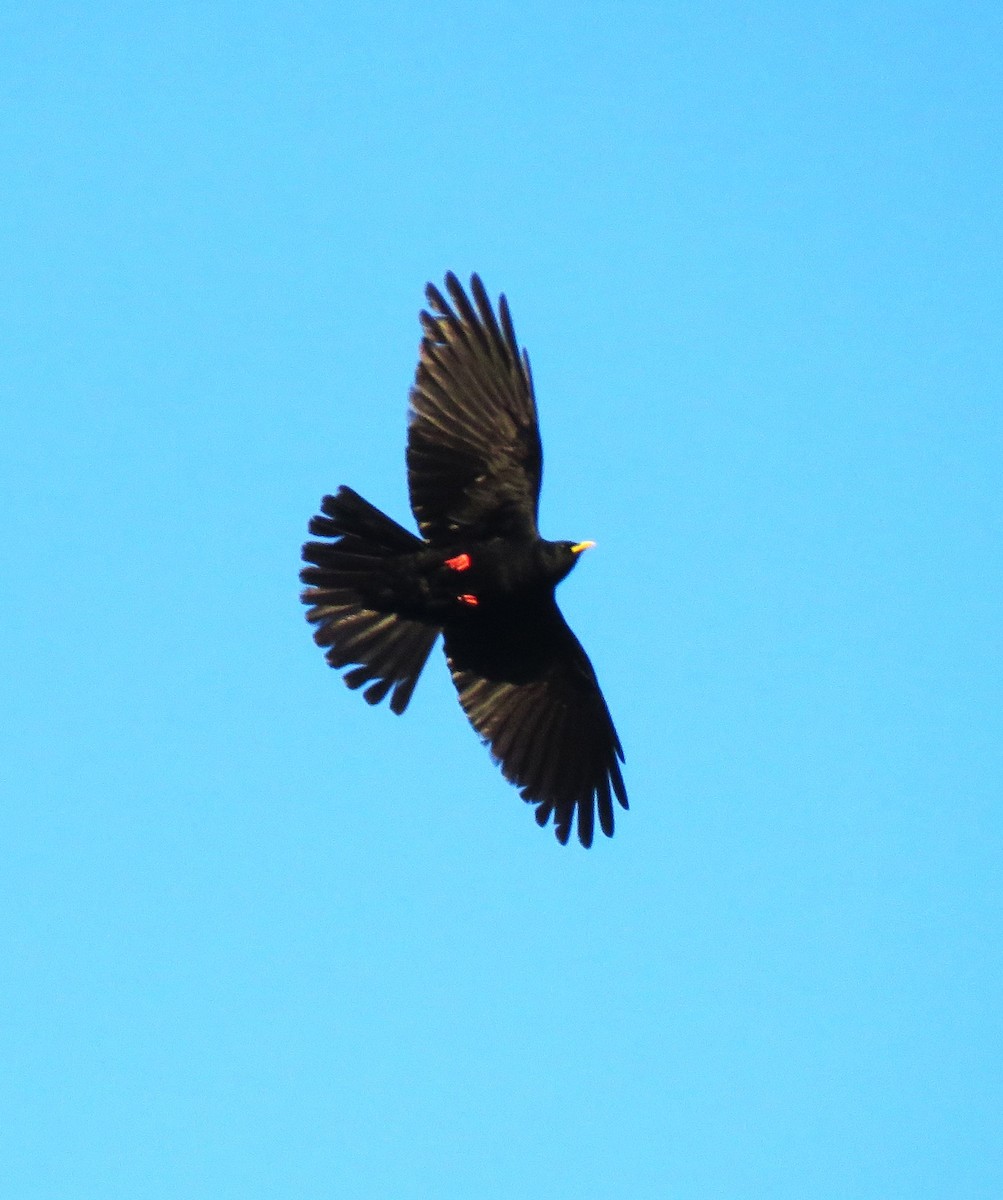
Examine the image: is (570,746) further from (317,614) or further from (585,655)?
(317,614)

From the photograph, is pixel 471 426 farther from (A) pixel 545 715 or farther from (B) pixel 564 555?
(A) pixel 545 715

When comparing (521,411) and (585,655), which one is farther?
(585,655)

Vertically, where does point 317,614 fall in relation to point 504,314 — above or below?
below

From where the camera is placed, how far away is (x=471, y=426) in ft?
51.1

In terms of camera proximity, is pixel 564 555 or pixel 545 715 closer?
pixel 564 555

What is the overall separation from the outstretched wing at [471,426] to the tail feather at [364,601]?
39 centimetres

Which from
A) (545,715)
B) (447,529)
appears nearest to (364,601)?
(447,529)

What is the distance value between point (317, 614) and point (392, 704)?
850 millimetres

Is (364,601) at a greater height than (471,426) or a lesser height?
lesser

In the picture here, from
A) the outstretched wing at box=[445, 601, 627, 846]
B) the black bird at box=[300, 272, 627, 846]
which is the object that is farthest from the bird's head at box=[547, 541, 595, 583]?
the outstretched wing at box=[445, 601, 627, 846]

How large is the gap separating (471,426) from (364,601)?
145cm

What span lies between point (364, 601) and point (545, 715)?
1922 millimetres

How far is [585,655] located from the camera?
16.9 meters

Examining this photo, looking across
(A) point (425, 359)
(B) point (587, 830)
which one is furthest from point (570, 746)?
(A) point (425, 359)
